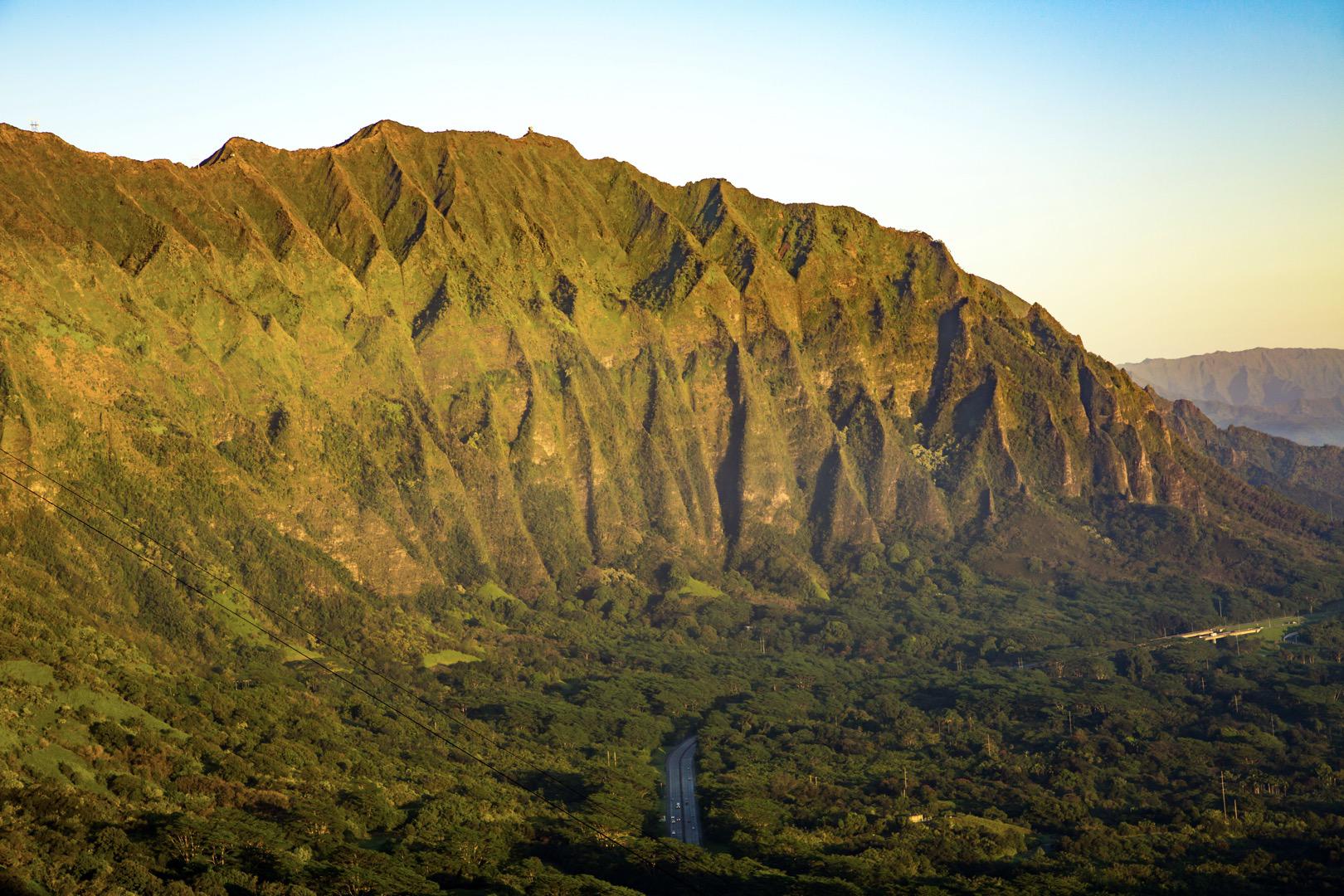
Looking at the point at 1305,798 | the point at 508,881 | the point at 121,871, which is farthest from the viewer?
the point at 1305,798

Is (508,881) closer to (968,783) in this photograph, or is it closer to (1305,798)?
(968,783)

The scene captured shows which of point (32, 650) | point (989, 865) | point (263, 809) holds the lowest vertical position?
point (989, 865)

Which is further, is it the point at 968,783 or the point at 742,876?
the point at 968,783

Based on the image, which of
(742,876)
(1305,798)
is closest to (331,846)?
(742,876)

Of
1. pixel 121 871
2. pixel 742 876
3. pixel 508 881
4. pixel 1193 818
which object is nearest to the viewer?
pixel 121 871

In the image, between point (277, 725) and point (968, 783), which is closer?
point (277, 725)

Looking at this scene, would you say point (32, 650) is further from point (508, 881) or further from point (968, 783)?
point (968, 783)

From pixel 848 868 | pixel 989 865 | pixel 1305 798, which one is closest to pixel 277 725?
pixel 848 868

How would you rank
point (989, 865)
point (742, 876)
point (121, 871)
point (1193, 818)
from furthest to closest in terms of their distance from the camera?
point (1193, 818), point (989, 865), point (742, 876), point (121, 871)

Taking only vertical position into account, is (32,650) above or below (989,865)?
above
